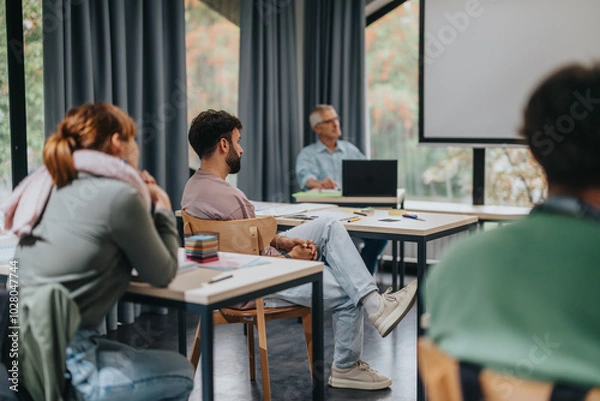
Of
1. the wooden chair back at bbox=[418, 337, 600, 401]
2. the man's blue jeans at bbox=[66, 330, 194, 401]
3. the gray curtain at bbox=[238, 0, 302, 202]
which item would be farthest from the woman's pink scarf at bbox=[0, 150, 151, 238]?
the gray curtain at bbox=[238, 0, 302, 202]

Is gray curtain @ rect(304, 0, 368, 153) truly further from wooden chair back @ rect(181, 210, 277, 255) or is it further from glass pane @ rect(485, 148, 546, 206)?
wooden chair back @ rect(181, 210, 277, 255)

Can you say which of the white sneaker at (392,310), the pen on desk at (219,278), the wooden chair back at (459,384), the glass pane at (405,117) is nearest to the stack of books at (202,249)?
the pen on desk at (219,278)

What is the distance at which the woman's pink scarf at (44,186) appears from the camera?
2.06 m

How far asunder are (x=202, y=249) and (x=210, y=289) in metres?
0.41

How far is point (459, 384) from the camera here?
133 centimetres

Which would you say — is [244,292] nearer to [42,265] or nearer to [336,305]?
[42,265]

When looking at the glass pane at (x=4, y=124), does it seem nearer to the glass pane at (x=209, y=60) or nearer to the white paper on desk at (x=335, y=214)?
the glass pane at (x=209, y=60)

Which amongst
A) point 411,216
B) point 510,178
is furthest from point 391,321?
point 510,178

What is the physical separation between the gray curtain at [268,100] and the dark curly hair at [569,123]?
4.17 m

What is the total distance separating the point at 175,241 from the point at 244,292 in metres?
0.25

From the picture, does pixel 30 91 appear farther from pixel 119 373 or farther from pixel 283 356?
pixel 119 373

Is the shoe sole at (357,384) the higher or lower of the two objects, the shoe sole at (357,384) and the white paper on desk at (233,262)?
the lower

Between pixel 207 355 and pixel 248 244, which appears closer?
pixel 207 355

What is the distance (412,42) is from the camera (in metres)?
6.02
